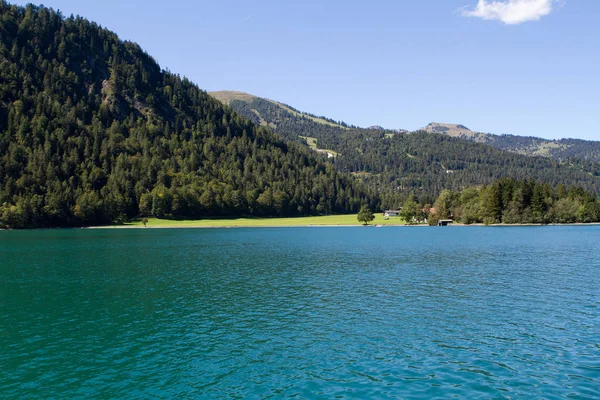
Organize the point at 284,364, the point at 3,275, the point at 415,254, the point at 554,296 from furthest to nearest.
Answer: the point at 415,254, the point at 3,275, the point at 554,296, the point at 284,364

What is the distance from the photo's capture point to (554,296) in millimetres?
47062

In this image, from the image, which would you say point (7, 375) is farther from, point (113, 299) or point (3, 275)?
point (3, 275)

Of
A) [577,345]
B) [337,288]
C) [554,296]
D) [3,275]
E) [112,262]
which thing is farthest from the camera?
[112,262]

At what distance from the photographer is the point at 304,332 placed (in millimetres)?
35406

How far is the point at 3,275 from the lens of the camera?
6688 cm

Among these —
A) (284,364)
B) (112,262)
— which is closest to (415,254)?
(112,262)

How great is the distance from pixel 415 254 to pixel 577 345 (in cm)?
6042

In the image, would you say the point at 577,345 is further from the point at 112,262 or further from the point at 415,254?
the point at 112,262

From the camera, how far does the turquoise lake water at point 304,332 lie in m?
25.2

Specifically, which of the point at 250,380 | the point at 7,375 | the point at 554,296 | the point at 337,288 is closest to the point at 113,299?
the point at 7,375

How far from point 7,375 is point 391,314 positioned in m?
29.5

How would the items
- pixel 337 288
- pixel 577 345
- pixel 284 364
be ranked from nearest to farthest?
1. pixel 284 364
2. pixel 577 345
3. pixel 337 288

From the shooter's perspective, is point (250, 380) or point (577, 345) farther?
point (577, 345)

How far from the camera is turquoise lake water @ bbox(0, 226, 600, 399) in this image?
82.7 ft
